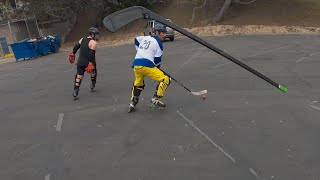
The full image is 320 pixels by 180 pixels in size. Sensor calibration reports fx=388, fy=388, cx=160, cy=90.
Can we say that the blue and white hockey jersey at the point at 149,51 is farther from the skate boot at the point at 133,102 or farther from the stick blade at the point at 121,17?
the stick blade at the point at 121,17

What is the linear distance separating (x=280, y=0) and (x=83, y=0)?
17.7 metres

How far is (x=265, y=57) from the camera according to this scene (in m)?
15.5

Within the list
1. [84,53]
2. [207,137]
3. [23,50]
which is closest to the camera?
[207,137]

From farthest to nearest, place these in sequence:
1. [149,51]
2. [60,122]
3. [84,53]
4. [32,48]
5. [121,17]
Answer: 1. [32,48]
2. [84,53]
3. [60,122]
4. [149,51]
5. [121,17]

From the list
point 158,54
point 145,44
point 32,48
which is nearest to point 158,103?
point 158,54

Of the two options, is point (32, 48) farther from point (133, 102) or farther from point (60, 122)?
point (133, 102)

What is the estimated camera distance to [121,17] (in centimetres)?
589

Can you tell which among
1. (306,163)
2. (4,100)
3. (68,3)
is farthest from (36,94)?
(68,3)

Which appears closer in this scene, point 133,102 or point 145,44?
point 145,44

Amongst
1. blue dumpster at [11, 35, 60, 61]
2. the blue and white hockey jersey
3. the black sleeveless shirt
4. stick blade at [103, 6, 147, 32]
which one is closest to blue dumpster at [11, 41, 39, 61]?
blue dumpster at [11, 35, 60, 61]

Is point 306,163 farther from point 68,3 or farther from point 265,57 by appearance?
point 68,3

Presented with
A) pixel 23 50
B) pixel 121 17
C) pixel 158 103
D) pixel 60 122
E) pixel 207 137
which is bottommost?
pixel 23 50

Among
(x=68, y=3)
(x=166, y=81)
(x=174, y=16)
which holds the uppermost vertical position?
(x=166, y=81)

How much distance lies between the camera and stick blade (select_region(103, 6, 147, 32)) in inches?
228
